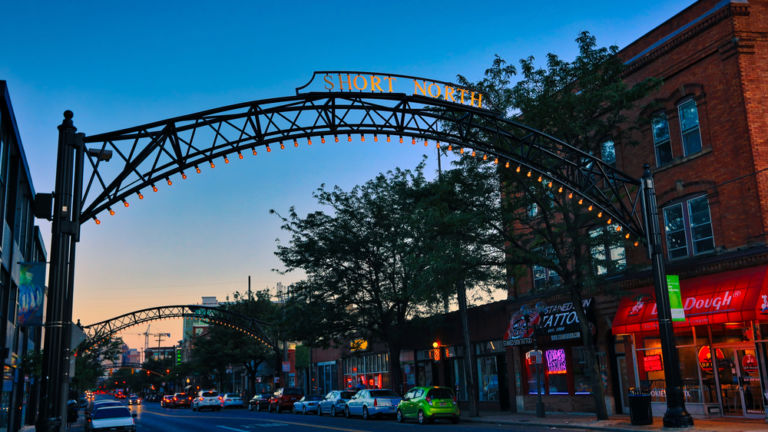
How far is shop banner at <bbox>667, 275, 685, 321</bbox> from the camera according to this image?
18.6 metres

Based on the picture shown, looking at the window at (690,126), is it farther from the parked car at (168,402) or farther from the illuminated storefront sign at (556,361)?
the parked car at (168,402)

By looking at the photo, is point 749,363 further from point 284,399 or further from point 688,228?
point 284,399

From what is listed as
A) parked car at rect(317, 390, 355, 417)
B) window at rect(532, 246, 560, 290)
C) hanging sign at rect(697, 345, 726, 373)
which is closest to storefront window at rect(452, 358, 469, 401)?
parked car at rect(317, 390, 355, 417)

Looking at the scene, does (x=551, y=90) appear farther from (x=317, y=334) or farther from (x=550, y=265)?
(x=317, y=334)

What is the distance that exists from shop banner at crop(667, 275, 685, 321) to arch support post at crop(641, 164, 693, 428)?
0.53ft

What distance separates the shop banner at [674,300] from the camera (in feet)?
61.0

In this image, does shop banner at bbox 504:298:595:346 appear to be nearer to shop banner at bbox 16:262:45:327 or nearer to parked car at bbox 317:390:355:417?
parked car at bbox 317:390:355:417

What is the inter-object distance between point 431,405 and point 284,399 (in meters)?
20.7

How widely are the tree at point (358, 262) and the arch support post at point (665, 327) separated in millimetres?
15239

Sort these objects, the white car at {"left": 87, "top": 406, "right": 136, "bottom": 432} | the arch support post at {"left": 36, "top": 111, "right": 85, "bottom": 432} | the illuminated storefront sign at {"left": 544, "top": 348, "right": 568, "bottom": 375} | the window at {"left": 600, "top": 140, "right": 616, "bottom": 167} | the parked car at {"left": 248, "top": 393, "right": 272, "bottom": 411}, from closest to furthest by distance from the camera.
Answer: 1. the arch support post at {"left": 36, "top": 111, "right": 85, "bottom": 432}
2. the white car at {"left": 87, "top": 406, "right": 136, "bottom": 432}
3. the window at {"left": 600, "top": 140, "right": 616, "bottom": 167}
4. the illuminated storefront sign at {"left": 544, "top": 348, "right": 568, "bottom": 375}
5. the parked car at {"left": 248, "top": 393, "right": 272, "bottom": 411}

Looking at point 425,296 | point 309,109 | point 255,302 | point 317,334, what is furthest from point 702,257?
point 255,302

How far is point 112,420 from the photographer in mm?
21984

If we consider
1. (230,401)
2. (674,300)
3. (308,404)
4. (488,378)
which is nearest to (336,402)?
(308,404)

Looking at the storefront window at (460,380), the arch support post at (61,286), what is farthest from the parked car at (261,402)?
the arch support post at (61,286)
